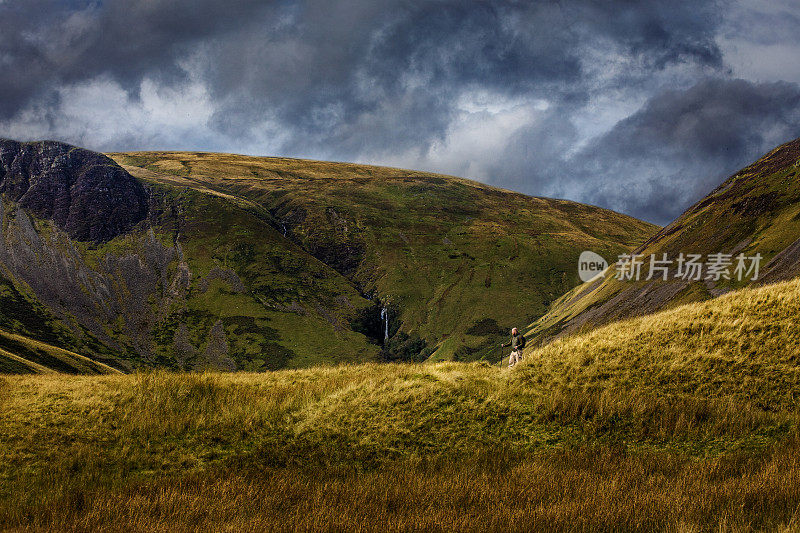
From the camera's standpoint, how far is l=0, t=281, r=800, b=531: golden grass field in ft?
22.3

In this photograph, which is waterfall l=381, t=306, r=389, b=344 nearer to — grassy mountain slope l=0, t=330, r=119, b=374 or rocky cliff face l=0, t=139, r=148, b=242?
grassy mountain slope l=0, t=330, r=119, b=374

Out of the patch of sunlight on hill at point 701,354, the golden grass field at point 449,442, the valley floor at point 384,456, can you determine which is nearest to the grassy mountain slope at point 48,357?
the valley floor at point 384,456

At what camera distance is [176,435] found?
10586 millimetres

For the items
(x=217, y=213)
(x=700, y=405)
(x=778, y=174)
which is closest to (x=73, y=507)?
(x=700, y=405)

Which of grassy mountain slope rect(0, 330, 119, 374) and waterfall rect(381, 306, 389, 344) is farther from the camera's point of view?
waterfall rect(381, 306, 389, 344)

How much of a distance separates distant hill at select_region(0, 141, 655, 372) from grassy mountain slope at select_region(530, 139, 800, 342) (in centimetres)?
3935

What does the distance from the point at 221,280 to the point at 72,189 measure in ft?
301

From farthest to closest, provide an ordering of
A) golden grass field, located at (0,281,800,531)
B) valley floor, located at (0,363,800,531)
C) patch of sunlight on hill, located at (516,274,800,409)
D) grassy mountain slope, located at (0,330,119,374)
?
grassy mountain slope, located at (0,330,119,374)
patch of sunlight on hill, located at (516,274,800,409)
golden grass field, located at (0,281,800,531)
valley floor, located at (0,363,800,531)

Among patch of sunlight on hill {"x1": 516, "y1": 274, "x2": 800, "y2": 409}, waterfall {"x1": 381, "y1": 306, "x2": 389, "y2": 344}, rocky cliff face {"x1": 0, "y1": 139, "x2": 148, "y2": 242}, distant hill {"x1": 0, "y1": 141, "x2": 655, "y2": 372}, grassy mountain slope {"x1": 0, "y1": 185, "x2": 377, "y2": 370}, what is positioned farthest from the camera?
rocky cliff face {"x1": 0, "y1": 139, "x2": 148, "y2": 242}

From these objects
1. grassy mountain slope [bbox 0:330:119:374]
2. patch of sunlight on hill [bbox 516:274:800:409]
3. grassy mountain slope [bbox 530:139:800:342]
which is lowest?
grassy mountain slope [bbox 0:330:119:374]

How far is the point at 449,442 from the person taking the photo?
35.4 ft

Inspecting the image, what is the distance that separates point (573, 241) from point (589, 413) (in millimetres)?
197193

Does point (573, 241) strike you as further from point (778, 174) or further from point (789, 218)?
point (789, 218)

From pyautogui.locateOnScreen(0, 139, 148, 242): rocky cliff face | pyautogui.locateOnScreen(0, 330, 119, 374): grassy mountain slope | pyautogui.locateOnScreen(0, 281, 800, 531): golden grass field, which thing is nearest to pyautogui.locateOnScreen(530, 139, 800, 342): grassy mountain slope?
pyautogui.locateOnScreen(0, 281, 800, 531): golden grass field
